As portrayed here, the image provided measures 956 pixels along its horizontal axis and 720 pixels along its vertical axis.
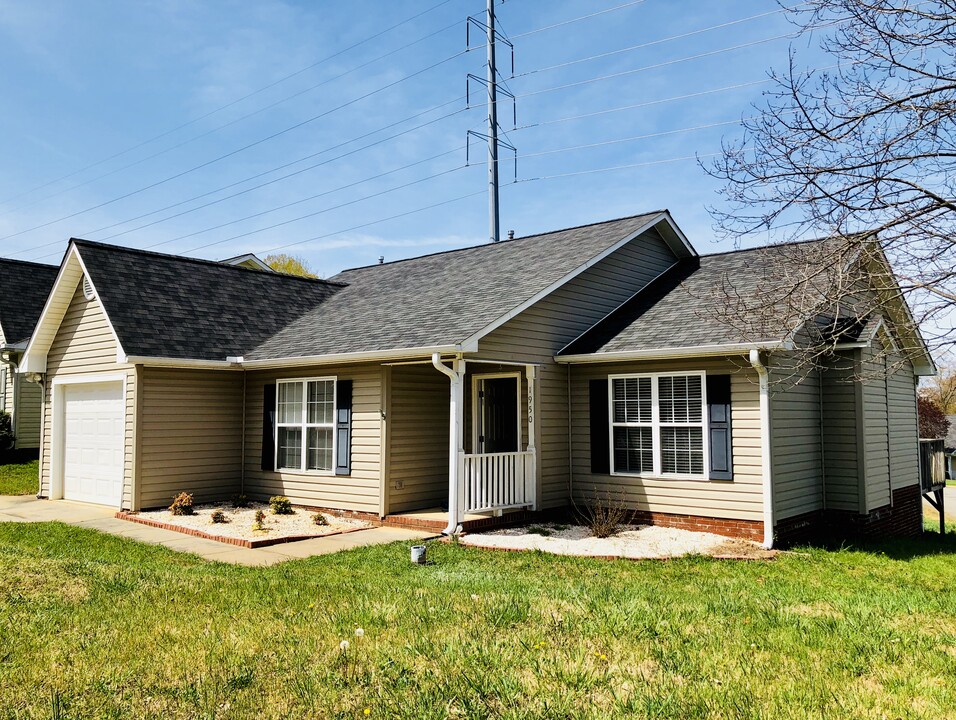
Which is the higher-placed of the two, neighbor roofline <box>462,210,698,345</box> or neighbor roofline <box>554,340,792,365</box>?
neighbor roofline <box>462,210,698,345</box>

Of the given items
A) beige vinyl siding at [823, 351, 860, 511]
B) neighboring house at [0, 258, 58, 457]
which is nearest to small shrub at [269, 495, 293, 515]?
beige vinyl siding at [823, 351, 860, 511]

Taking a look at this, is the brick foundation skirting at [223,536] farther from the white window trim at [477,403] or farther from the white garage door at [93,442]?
the white window trim at [477,403]

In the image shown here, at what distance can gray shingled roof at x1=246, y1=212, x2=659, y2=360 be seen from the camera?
40.7ft

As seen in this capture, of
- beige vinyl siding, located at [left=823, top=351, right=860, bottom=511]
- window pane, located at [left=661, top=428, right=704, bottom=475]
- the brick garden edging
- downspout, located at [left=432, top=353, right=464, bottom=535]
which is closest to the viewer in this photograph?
the brick garden edging

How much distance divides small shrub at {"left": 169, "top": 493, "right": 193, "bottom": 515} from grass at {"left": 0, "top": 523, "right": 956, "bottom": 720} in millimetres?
4063

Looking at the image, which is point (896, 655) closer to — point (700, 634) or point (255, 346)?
point (700, 634)

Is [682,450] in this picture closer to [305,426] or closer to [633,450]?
[633,450]

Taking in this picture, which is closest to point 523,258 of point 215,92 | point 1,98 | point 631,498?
point 631,498

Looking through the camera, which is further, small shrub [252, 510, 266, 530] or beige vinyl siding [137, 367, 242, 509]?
beige vinyl siding [137, 367, 242, 509]

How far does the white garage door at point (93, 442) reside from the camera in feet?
46.6

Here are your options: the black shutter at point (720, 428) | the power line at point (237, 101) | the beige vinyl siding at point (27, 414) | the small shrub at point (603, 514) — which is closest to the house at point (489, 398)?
the black shutter at point (720, 428)

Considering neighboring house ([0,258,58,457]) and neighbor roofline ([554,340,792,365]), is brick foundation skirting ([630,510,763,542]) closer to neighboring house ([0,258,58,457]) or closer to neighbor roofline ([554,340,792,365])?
neighbor roofline ([554,340,792,365])

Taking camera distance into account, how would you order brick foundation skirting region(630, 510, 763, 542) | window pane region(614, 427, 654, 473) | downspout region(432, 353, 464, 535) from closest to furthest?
1. brick foundation skirting region(630, 510, 763, 542)
2. downspout region(432, 353, 464, 535)
3. window pane region(614, 427, 654, 473)

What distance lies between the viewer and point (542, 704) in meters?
4.61
